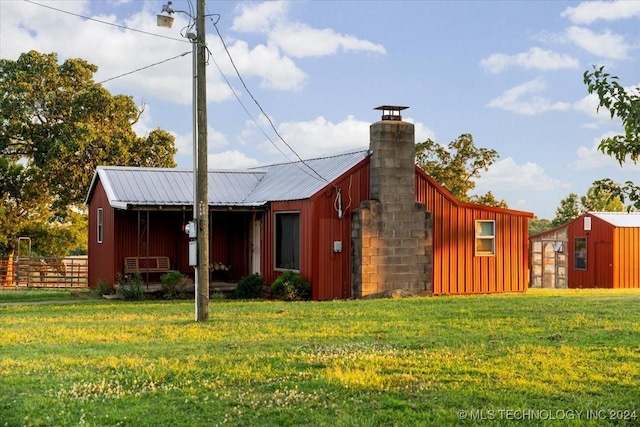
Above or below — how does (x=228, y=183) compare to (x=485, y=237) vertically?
above

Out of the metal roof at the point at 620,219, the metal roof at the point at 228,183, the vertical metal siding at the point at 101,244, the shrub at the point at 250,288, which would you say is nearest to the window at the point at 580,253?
the metal roof at the point at 620,219

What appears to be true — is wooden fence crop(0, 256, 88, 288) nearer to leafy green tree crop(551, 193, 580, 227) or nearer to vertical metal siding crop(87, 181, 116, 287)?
vertical metal siding crop(87, 181, 116, 287)

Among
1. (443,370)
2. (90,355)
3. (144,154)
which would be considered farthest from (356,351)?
(144,154)

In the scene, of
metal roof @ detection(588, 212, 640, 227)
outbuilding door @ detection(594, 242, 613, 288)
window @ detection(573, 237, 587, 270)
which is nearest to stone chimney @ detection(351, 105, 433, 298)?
outbuilding door @ detection(594, 242, 613, 288)

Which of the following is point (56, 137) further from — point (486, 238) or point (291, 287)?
point (486, 238)

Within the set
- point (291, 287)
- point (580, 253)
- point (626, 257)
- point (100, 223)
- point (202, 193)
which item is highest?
point (202, 193)

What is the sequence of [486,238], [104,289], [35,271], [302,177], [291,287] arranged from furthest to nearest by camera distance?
[35,271] → [302,177] → [486,238] → [104,289] → [291,287]

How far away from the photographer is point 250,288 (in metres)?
21.4

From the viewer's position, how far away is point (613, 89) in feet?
21.7

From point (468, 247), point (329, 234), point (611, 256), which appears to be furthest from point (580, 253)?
point (329, 234)

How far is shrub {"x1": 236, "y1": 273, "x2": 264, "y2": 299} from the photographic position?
21359mm

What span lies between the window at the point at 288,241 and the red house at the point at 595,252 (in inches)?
635

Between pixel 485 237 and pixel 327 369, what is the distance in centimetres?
1415

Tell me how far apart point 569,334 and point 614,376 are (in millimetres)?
3295
